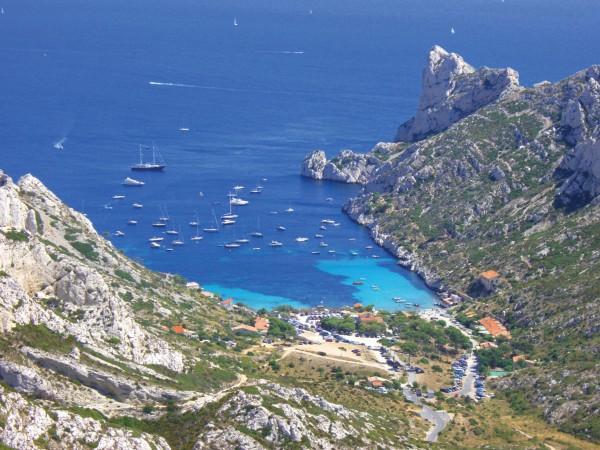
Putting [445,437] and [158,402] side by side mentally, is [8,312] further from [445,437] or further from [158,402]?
[445,437]

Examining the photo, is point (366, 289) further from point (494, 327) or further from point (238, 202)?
point (238, 202)

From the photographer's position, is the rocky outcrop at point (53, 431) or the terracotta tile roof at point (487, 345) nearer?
the rocky outcrop at point (53, 431)

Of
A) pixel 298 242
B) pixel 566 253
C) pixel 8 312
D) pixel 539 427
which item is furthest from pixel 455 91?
pixel 8 312

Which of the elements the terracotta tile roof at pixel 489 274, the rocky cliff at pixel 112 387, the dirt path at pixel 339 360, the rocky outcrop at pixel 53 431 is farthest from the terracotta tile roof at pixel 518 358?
the rocky outcrop at pixel 53 431

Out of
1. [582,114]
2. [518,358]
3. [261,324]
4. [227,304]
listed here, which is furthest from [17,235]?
[582,114]

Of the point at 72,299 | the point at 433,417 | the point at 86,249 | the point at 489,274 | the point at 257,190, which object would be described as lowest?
the point at 433,417

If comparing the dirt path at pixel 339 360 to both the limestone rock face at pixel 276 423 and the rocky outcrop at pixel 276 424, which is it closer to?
the rocky outcrop at pixel 276 424
